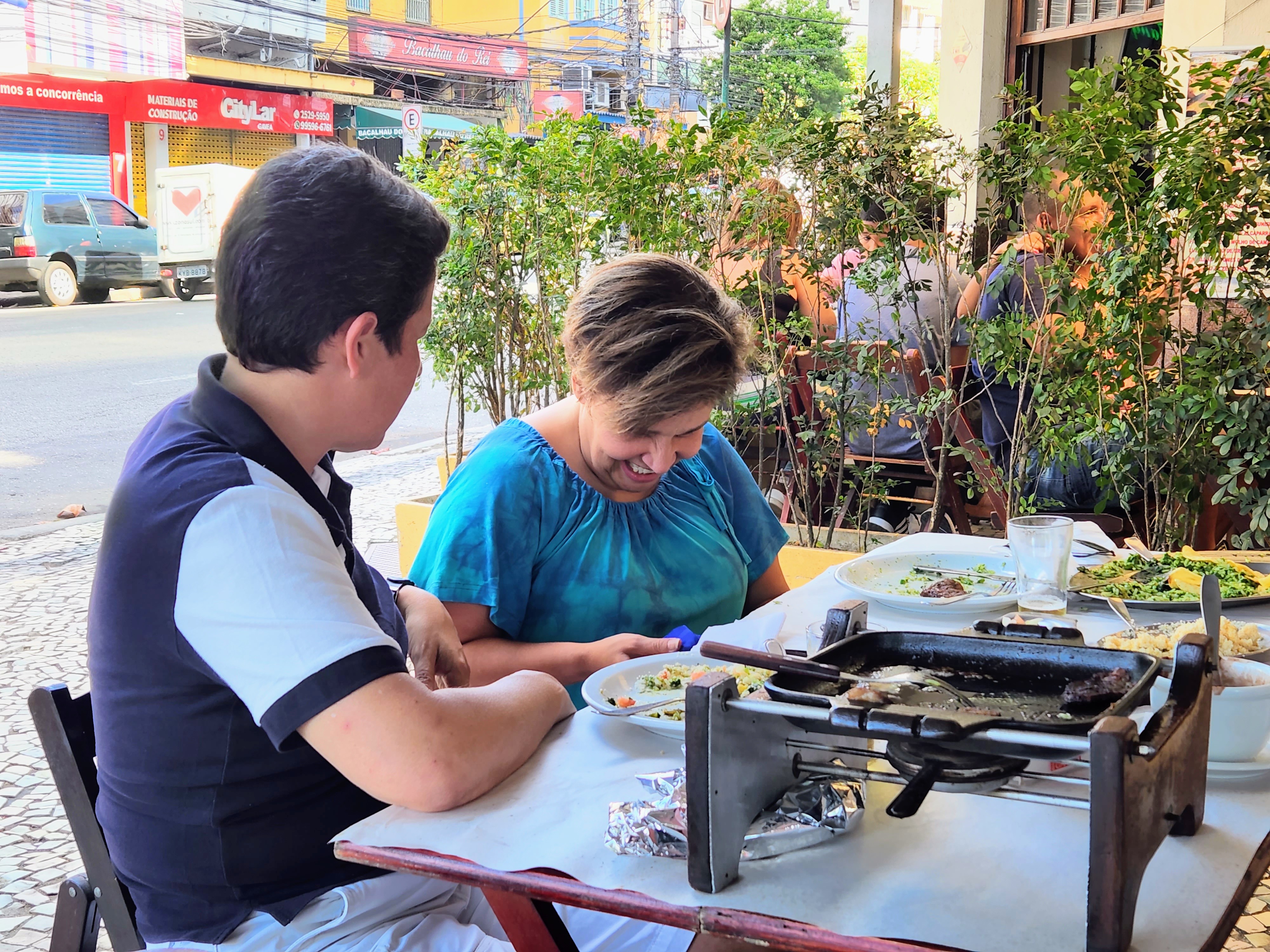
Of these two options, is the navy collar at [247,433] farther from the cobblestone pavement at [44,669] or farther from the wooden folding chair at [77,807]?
the cobblestone pavement at [44,669]

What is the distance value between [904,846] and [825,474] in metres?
3.21

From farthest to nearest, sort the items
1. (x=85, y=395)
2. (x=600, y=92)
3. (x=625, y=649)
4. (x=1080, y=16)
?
(x=600, y=92) → (x=85, y=395) → (x=1080, y=16) → (x=625, y=649)

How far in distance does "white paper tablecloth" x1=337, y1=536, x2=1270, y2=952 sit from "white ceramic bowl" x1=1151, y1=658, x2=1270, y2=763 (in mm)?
38

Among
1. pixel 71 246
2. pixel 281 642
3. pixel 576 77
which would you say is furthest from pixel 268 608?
pixel 576 77

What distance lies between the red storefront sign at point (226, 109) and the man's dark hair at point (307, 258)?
2420 cm

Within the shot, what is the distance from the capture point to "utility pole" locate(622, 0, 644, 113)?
25250 millimetres

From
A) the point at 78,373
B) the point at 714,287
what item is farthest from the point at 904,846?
the point at 78,373

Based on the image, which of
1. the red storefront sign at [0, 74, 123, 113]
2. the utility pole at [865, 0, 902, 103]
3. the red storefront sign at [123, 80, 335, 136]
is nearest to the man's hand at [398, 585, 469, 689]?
the utility pole at [865, 0, 902, 103]

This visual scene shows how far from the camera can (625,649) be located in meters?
1.97

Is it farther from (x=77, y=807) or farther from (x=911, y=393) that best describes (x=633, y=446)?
(x=911, y=393)

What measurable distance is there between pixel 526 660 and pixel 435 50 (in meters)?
29.6

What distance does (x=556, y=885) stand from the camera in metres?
1.11

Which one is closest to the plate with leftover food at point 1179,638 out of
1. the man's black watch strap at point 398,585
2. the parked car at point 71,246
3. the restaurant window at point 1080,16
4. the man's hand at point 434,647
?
the man's hand at point 434,647

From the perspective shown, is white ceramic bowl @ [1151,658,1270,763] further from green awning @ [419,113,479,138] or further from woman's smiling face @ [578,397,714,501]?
green awning @ [419,113,479,138]
